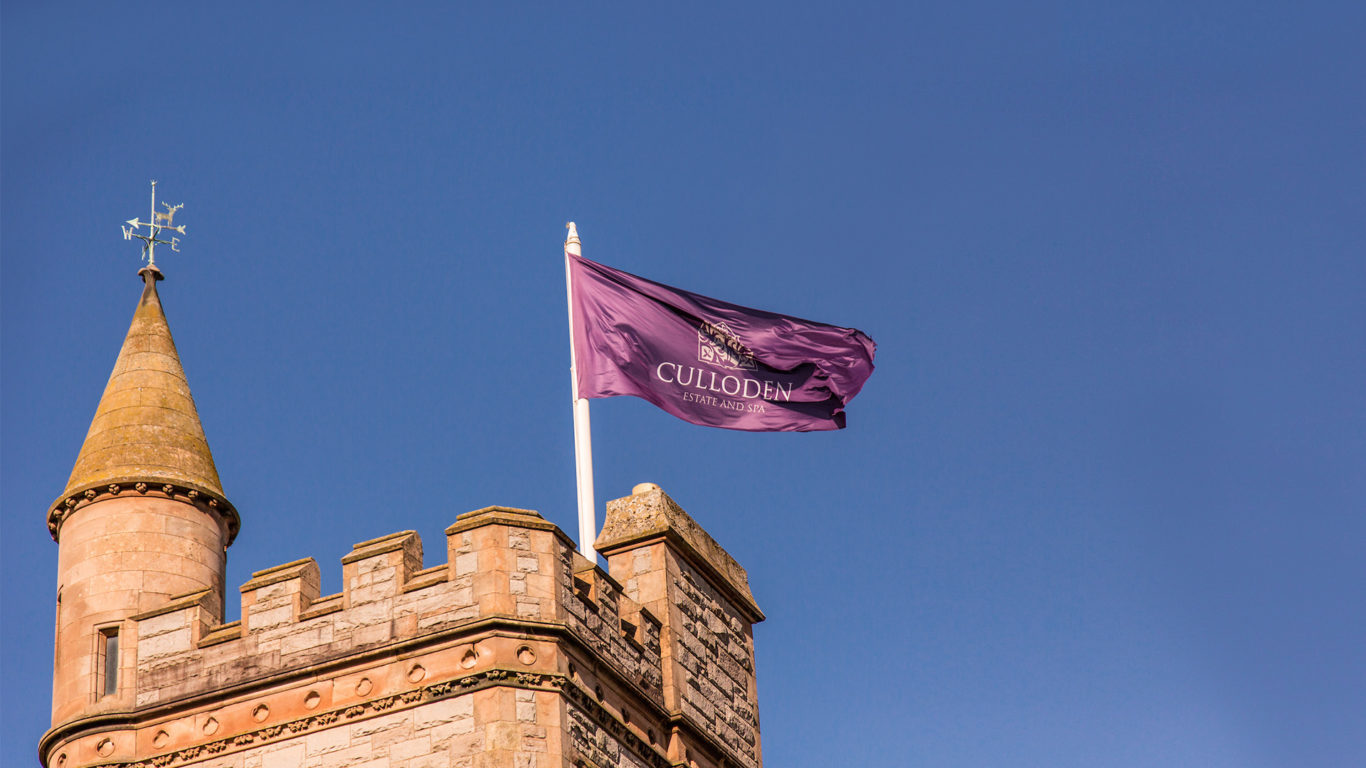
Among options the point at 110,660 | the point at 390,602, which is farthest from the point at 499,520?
the point at 110,660

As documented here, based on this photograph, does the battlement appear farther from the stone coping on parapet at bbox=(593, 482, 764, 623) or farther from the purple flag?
the purple flag

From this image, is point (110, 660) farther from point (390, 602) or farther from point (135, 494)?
point (390, 602)

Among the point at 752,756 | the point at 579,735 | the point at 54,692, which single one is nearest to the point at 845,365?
the point at 752,756

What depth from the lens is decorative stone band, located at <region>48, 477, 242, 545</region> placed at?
2239cm

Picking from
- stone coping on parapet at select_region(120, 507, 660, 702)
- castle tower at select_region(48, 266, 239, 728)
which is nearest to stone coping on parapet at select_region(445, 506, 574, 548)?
stone coping on parapet at select_region(120, 507, 660, 702)

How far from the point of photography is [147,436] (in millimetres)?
22938

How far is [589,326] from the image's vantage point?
2389cm

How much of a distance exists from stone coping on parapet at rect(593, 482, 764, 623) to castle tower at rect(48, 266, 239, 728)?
13.9ft

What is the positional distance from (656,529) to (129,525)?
18.7ft

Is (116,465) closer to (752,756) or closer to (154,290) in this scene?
(154,290)

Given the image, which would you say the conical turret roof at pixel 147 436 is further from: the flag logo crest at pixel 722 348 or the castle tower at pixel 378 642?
the flag logo crest at pixel 722 348

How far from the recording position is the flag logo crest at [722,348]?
2474 cm

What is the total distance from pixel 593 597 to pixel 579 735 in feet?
5.57

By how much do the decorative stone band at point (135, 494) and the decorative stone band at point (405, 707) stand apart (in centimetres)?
357
